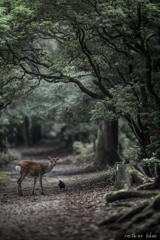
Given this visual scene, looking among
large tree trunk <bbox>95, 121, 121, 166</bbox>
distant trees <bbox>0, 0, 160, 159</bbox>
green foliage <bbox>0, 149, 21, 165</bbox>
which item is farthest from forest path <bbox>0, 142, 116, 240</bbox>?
green foliage <bbox>0, 149, 21, 165</bbox>

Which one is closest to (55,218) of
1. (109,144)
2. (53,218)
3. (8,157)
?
(53,218)

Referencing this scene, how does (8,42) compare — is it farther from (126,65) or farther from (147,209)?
(147,209)

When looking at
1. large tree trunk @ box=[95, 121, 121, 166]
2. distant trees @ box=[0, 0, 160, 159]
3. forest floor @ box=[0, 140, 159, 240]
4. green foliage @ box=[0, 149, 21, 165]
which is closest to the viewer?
forest floor @ box=[0, 140, 159, 240]

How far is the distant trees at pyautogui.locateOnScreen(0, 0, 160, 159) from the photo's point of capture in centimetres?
876

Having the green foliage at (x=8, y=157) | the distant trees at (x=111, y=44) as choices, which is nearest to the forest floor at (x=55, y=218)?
the distant trees at (x=111, y=44)

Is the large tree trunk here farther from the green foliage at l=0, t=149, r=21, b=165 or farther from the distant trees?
the green foliage at l=0, t=149, r=21, b=165

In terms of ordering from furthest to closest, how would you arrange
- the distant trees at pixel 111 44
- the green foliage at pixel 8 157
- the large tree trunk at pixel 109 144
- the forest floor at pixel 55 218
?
the green foliage at pixel 8 157, the large tree trunk at pixel 109 144, the distant trees at pixel 111 44, the forest floor at pixel 55 218

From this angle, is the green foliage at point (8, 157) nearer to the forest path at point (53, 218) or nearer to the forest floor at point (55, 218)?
the forest path at point (53, 218)

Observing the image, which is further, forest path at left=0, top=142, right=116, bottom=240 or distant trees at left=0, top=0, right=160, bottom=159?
distant trees at left=0, top=0, right=160, bottom=159

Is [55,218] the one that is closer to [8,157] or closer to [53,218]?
[53,218]

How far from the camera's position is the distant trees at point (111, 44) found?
8.76 m

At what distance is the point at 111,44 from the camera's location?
10.8m

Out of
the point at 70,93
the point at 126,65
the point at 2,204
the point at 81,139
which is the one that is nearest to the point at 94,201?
the point at 2,204

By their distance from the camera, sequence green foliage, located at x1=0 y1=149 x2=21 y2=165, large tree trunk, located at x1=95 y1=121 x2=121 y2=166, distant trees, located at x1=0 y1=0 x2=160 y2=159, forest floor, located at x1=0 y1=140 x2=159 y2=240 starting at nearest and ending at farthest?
1. forest floor, located at x1=0 y1=140 x2=159 y2=240
2. distant trees, located at x1=0 y1=0 x2=160 y2=159
3. large tree trunk, located at x1=95 y1=121 x2=121 y2=166
4. green foliage, located at x1=0 y1=149 x2=21 y2=165
